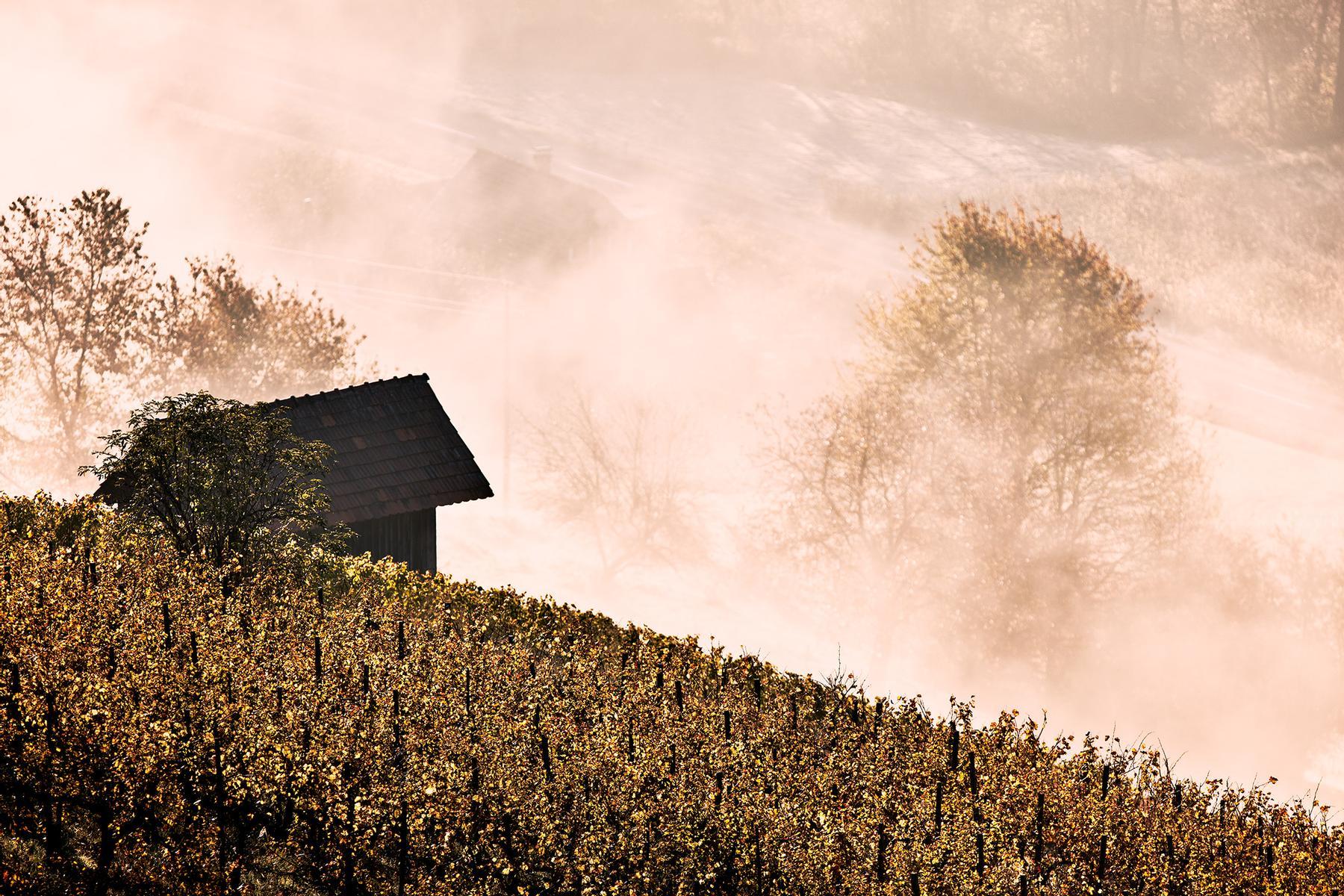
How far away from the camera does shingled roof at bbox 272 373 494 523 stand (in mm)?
22781

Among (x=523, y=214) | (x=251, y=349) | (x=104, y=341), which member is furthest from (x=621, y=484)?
(x=523, y=214)

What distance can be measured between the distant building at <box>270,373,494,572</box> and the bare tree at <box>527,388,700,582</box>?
3234cm

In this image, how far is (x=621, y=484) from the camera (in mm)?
61000

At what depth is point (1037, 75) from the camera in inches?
3770

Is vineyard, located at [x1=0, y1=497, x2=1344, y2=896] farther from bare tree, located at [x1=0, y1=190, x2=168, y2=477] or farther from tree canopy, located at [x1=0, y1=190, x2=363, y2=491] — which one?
bare tree, located at [x1=0, y1=190, x2=168, y2=477]

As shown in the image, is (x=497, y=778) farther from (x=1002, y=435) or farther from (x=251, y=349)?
(x=1002, y=435)

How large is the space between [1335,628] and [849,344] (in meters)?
34.1

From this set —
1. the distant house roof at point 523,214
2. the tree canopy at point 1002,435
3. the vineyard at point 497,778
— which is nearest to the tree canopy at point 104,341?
the tree canopy at point 1002,435

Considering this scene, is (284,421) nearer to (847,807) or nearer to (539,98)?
(847,807)

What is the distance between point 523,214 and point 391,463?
58888 millimetres

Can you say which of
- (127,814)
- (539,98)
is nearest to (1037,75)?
(539,98)

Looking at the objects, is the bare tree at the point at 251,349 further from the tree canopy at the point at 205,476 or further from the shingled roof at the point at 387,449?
the tree canopy at the point at 205,476

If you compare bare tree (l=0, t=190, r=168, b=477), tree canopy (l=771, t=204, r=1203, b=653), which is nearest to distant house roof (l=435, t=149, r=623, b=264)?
tree canopy (l=771, t=204, r=1203, b=653)

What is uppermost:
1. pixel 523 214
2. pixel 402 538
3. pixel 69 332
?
pixel 523 214
